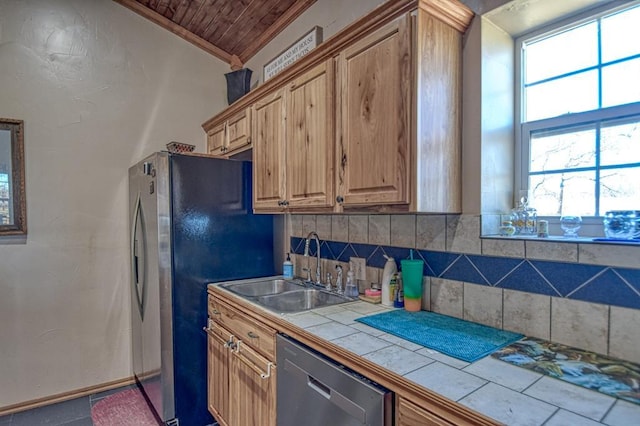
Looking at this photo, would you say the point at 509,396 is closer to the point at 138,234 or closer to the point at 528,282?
the point at 528,282

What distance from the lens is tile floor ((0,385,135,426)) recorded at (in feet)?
7.64

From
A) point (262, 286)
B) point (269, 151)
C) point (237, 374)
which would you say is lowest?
point (237, 374)

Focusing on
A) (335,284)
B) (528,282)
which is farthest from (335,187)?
(528,282)

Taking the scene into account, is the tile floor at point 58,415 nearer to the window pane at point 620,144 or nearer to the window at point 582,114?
the window at point 582,114

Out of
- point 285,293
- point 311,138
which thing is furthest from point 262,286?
point 311,138

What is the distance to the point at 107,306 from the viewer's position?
2777mm

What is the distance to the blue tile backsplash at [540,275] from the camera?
1.05 metres

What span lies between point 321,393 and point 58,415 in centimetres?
230

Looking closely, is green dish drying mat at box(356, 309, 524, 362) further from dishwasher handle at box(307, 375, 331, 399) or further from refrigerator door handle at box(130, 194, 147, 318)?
refrigerator door handle at box(130, 194, 147, 318)

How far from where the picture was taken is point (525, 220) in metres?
1.43

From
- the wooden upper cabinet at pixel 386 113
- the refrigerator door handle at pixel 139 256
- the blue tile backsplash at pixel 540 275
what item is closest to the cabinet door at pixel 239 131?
the wooden upper cabinet at pixel 386 113

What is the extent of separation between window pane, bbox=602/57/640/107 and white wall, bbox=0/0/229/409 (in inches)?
115

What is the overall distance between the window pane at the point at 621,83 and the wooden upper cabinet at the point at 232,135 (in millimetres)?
1864

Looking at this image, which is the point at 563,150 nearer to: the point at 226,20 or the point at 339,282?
the point at 339,282
